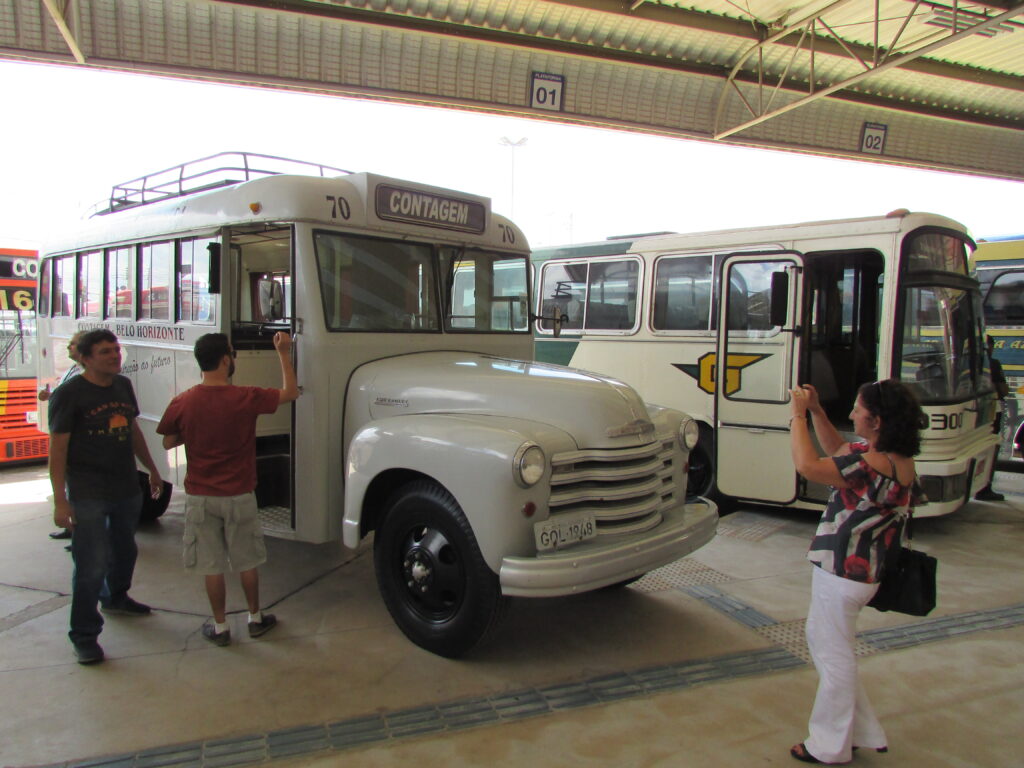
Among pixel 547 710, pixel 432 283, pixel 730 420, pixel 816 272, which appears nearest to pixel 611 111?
pixel 816 272

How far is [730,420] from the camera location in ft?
21.6

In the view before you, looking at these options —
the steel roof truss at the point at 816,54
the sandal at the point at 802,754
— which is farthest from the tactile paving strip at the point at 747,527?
the steel roof truss at the point at 816,54

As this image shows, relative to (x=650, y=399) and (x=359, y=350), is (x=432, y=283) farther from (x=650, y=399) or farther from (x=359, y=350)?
(x=650, y=399)

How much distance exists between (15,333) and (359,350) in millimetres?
7366

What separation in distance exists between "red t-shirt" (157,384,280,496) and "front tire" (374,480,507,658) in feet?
2.77

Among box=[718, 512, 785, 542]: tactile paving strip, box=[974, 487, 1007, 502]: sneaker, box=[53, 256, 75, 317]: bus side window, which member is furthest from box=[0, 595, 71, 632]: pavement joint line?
box=[974, 487, 1007, 502]: sneaker

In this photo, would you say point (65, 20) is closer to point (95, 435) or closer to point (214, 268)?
point (214, 268)

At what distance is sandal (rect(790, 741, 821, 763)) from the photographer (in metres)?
2.86

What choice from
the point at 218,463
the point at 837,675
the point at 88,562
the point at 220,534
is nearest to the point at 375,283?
the point at 218,463

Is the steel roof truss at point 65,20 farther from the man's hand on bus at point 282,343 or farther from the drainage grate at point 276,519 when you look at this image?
the drainage grate at point 276,519

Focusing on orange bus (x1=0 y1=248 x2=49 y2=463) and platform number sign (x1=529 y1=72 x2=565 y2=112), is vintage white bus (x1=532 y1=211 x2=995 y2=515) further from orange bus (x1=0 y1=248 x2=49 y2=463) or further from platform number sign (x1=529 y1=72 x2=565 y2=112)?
orange bus (x1=0 y1=248 x2=49 y2=463)

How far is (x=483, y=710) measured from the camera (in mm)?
3246

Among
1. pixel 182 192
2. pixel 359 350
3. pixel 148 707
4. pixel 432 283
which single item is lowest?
pixel 148 707

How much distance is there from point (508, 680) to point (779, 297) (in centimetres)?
406
